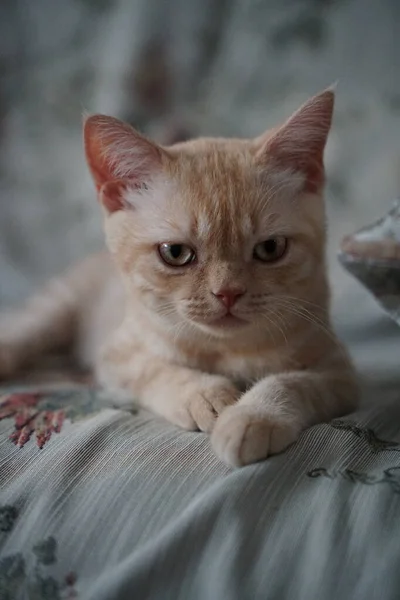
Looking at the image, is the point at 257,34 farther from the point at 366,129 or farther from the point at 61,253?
the point at 61,253

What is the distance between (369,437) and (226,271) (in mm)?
312

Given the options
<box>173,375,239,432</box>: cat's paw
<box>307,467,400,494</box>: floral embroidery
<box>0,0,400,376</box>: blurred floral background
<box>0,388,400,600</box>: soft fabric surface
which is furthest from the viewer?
<box>0,0,400,376</box>: blurred floral background

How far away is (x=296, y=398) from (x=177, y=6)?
1.10m

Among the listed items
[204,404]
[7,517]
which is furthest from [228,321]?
[7,517]

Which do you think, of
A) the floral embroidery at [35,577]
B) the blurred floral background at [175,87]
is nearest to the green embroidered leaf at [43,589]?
the floral embroidery at [35,577]

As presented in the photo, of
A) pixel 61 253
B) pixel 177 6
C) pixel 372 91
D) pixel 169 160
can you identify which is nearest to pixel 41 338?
pixel 61 253

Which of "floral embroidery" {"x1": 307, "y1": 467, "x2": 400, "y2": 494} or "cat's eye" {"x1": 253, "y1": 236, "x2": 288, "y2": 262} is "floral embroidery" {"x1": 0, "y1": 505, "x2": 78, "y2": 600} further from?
"cat's eye" {"x1": 253, "y1": 236, "x2": 288, "y2": 262}

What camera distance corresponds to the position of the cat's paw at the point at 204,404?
923mm

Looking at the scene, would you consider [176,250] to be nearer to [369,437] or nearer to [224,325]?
[224,325]

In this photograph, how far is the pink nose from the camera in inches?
36.5

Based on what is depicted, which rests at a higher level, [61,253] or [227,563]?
[61,253]

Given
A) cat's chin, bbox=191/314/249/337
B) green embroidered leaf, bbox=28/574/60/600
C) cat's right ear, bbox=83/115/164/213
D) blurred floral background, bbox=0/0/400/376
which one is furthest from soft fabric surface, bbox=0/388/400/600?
blurred floral background, bbox=0/0/400/376

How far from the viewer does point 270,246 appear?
1.00 m

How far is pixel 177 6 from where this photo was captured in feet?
5.13
